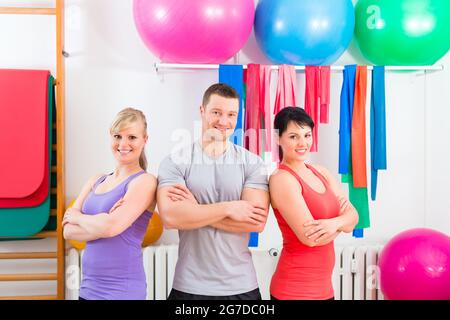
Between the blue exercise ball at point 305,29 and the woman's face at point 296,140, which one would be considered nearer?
the woman's face at point 296,140

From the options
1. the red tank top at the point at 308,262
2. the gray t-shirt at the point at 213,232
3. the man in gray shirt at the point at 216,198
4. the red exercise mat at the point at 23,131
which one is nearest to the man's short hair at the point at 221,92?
the man in gray shirt at the point at 216,198

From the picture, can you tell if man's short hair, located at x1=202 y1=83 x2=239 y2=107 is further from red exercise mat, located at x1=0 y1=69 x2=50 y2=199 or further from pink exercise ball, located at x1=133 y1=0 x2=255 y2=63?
red exercise mat, located at x1=0 y1=69 x2=50 y2=199

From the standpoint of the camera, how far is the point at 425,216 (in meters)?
2.31

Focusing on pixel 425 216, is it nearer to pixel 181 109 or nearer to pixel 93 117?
pixel 181 109

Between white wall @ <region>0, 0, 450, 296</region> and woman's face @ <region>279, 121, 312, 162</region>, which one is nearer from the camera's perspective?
woman's face @ <region>279, 121, 312, 162</region>

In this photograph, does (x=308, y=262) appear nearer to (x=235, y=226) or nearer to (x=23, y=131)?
(x=235, y=226)

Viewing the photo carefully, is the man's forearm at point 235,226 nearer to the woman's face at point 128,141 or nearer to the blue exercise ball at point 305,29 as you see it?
the woman's face at point 128,141

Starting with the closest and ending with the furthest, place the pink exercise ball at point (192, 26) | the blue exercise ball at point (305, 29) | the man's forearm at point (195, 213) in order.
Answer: the man's forearm at point (195, 213), the pink exercise ball at point (192, 26), the blue exercise ball at point (305, 29)

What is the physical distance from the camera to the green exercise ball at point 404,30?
1.95 meters

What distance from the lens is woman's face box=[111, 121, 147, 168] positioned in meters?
1.33

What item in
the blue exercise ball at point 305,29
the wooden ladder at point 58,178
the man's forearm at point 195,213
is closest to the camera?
the man's forearm at point 195,213

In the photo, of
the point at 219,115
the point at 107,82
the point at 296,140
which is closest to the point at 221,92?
the point at 219,115

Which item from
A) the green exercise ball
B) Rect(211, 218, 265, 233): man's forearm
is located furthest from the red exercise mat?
the green exercise ball
